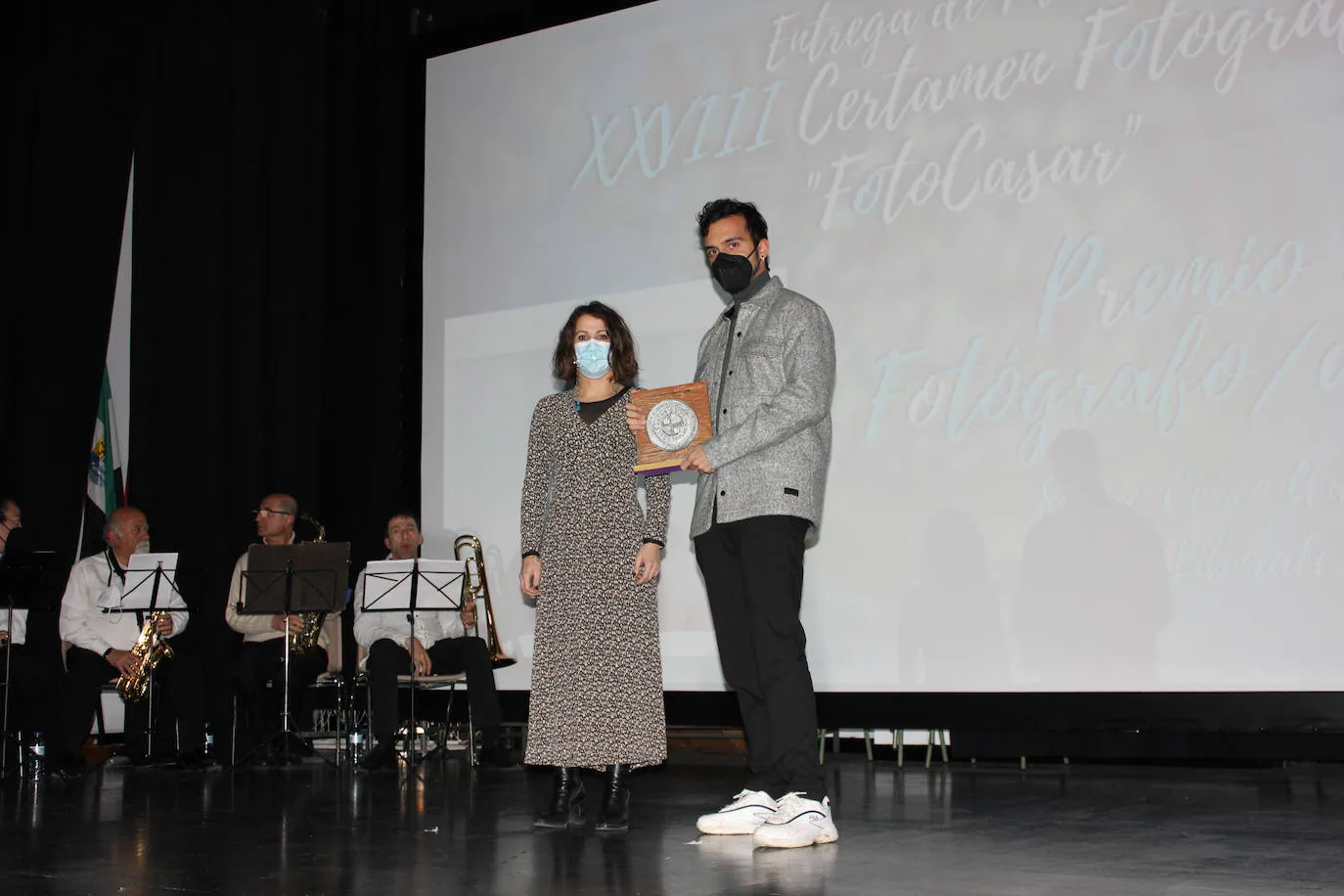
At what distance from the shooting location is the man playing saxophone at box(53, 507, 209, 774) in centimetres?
536

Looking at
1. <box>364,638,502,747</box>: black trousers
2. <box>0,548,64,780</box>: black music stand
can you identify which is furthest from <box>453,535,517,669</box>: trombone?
<box>0,548,64,780</box>: black music stand

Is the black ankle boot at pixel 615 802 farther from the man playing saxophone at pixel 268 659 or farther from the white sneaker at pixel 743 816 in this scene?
the man playing saxophone at pixel 268 659

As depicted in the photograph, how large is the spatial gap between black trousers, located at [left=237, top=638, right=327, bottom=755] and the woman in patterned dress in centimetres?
264

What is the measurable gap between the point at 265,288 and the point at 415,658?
2.48 meters

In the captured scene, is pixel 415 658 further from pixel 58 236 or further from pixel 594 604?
pixel 58 236

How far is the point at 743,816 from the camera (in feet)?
10.2

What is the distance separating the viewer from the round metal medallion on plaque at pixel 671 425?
313cm

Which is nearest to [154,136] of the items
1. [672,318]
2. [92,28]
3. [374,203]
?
[92,28]

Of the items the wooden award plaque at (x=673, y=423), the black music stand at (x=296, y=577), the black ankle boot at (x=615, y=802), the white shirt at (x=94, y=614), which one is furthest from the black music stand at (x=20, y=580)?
the wooden award plaque at (x=673, y=423)

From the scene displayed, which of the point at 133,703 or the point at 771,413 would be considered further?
the point at 133,703

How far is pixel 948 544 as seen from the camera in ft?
16.5

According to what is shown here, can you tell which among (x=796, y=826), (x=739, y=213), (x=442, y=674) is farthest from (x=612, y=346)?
(x=442, y=674)

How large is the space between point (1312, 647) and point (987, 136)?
230 cm

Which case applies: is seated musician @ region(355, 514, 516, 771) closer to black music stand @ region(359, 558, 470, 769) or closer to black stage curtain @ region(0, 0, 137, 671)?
black music stand @ region(359, 558, 470, 769)
